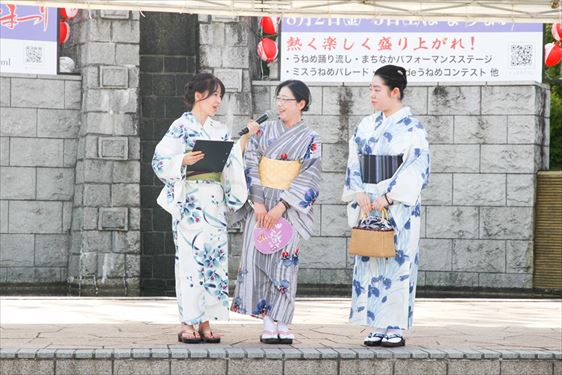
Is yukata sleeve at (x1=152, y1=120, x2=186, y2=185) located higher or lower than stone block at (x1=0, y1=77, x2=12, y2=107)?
lower

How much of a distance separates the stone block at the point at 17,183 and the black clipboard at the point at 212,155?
6022mm

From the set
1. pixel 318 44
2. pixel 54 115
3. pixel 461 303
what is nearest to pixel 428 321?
pixel 461 303

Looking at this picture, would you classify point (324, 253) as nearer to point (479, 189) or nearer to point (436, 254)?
point (436, 254)

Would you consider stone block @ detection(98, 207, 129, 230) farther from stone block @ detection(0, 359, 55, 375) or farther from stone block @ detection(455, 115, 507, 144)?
stone block @ detection(0, 359, 55, 375)

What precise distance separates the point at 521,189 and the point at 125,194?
458 cm

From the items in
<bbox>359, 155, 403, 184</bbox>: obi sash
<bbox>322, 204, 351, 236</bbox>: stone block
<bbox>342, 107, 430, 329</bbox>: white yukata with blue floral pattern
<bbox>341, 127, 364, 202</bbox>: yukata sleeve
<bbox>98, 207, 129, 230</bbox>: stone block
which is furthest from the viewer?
<bbox>322, 204, 351, 236</bbox>: stone block

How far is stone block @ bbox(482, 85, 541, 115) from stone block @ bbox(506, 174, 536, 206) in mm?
750

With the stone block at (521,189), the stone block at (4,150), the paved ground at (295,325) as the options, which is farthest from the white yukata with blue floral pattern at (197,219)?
the stone block at (521,189)

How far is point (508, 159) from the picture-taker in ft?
45.3

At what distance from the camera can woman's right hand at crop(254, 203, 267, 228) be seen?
319 inches

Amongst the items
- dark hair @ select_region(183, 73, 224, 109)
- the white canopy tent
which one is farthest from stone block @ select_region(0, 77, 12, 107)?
dark hair @ select_region(183, 73, 224, 109)

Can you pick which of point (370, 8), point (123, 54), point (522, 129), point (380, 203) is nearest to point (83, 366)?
point (380, 203)

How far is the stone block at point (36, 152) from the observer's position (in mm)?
13648

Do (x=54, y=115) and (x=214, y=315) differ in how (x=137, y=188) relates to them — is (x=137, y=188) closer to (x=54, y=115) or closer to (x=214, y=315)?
(x=54, y=115)
